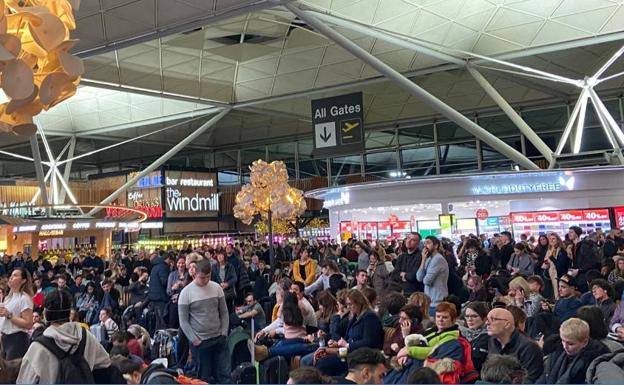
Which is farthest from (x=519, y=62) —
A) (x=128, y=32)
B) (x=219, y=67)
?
(x=128, y=32)

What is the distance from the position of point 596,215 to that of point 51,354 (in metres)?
19.0

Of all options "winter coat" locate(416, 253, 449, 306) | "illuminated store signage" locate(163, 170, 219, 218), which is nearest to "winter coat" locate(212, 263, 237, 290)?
"winter coat" locate(416, 253, 449, 306)

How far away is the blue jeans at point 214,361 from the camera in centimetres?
591

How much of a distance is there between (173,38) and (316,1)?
7012mm

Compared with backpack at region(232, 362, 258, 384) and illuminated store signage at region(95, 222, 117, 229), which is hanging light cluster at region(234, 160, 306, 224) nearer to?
backpack at region(232, 362, 258, 384)

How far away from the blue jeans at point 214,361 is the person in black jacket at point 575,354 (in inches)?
134

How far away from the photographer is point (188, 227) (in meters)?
36.1

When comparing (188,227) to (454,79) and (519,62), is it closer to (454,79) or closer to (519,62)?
(454,79)

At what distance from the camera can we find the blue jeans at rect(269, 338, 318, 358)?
5.55 meters

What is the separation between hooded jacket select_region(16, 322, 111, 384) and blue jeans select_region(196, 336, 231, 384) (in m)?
2.57

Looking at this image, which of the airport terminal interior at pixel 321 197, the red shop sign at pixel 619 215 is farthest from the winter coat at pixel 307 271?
the red shop sign at pixel 619 215

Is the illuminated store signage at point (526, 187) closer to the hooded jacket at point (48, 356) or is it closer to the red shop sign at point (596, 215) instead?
the red shop sign at point (596, 215)

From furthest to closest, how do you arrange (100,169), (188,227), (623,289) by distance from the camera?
(100,169)
(188,227)
(623,289)

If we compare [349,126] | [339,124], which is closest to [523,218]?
[349,126]
